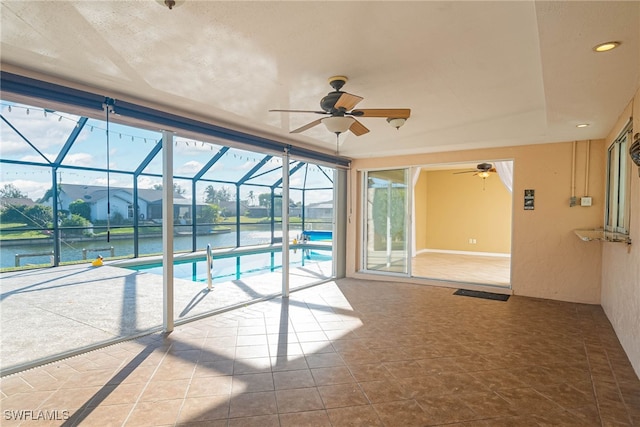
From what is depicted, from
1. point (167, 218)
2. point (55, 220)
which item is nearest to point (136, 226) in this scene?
point (55, 220)

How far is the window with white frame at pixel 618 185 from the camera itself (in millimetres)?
3383

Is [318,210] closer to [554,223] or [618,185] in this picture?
[554,223]

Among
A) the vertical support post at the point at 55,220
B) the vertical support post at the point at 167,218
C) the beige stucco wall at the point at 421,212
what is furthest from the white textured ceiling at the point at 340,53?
the beige stucco wall at the point at 421,212

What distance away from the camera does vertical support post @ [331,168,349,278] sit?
6352 millimetres

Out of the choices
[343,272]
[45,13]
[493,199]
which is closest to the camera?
[45,13]

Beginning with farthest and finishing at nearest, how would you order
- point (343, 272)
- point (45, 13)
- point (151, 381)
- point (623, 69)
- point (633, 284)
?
point (343, 272), point (633, 284), point (151, 381), point (623, 69), point (45, 13)

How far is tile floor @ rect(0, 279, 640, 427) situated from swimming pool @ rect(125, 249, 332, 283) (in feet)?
11.6

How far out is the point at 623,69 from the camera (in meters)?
2.26

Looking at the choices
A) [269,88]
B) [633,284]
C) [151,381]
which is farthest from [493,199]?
[151,381]

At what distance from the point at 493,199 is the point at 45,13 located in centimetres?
926

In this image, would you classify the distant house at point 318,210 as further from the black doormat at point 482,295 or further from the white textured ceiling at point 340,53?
the white textured ceiling at point 340,53

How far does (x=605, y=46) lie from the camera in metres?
1.92

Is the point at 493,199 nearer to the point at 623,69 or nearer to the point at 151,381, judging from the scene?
the point at 623,69

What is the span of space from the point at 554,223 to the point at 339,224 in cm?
333
